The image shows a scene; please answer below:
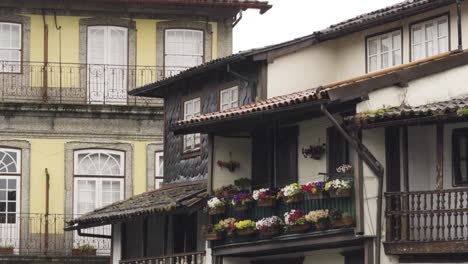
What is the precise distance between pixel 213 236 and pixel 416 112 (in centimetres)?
788

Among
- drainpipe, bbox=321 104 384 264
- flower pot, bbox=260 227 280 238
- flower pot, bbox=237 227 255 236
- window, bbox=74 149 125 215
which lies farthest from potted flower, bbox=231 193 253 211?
window, bbox=74 149 125 215

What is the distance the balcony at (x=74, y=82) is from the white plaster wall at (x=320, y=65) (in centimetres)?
1072

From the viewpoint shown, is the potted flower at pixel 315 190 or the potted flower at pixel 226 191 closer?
the potted flower at pixel 315 190

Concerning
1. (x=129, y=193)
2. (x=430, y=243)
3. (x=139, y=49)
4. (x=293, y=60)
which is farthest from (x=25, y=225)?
(x=430, y=243)

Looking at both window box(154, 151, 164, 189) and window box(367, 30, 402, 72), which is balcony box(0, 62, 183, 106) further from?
window box(367, 30, 402, 72)

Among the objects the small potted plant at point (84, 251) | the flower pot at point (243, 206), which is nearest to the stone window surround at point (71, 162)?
the small potted plant at point (84, 251)

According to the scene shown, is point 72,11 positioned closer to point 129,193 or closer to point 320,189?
point 129,193

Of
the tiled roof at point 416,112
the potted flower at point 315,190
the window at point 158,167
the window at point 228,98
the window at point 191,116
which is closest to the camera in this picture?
the tiled roof at point 416,112

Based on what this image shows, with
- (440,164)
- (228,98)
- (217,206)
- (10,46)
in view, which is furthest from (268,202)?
Result: (10,46)

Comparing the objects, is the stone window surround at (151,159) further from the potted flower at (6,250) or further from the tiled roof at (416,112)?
the tiled roof at (416,112)

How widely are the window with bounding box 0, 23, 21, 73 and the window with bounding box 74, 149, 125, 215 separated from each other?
10.2 feet

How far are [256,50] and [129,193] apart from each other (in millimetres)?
11803

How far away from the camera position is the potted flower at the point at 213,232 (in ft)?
118

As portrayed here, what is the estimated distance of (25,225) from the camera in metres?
46.8
